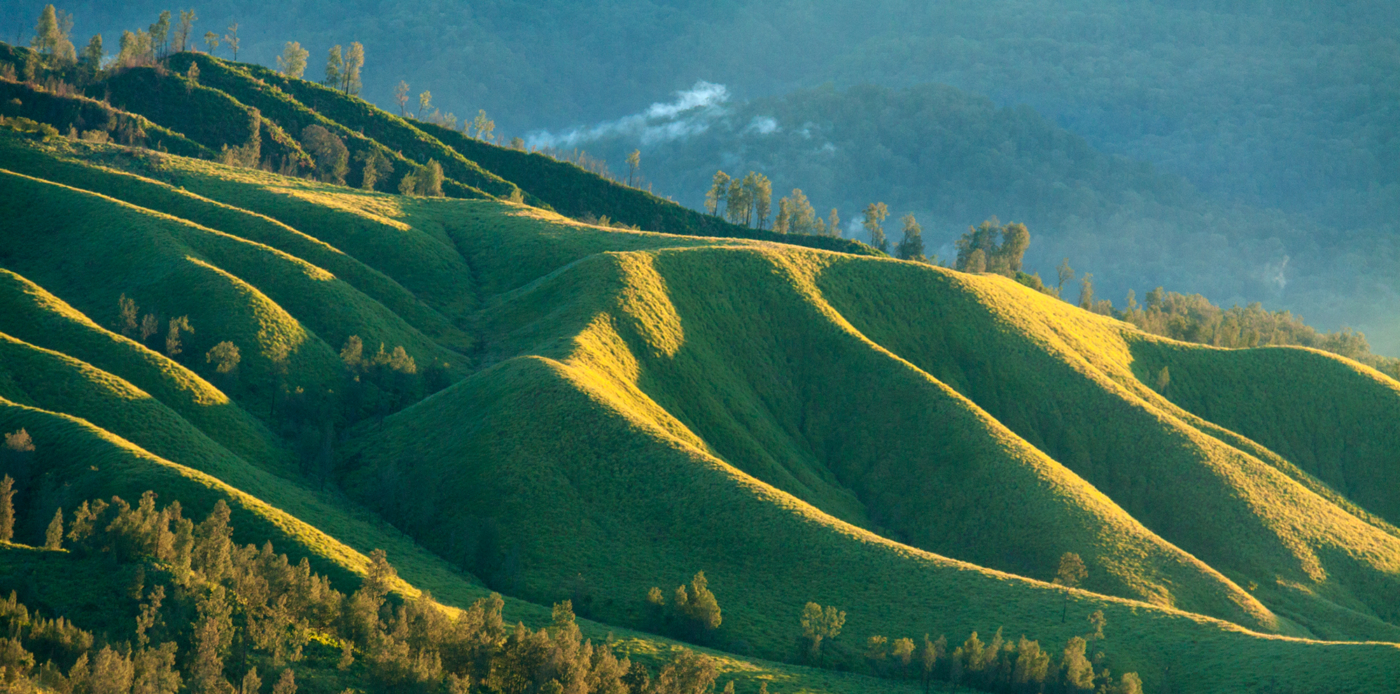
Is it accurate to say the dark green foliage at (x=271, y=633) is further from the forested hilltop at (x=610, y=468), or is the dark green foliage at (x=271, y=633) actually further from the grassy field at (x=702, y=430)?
Answer: the grassy field at (x=702, y=430)

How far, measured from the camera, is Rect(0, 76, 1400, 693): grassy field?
78000 millimetres

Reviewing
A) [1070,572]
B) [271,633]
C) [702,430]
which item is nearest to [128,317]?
[271,633]

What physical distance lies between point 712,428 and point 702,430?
1620 mm

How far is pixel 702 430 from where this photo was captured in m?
114

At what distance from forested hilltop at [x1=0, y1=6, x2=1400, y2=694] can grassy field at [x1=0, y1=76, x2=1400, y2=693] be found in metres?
0.50

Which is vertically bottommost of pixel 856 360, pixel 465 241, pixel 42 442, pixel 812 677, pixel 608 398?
pixel 812 677

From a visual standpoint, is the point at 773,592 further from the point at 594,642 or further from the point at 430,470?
the point at 430,470

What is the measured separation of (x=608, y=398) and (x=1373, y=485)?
457 ft

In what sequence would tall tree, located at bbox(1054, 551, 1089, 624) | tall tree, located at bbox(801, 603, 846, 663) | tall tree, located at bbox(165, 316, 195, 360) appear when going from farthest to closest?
tall tree, located at bbox(165, 316, 195, 360)
tall tree, located at bbox(1054, 551, 1089, 624)
tall tree, located at bbox(801, 603, 846, 663)

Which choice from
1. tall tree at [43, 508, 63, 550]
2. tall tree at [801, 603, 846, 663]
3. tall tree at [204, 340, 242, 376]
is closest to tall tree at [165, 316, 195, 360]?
tall tree at [204, 340, 242, 376]

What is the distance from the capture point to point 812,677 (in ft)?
225

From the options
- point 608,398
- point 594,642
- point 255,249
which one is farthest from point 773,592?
point 255,249

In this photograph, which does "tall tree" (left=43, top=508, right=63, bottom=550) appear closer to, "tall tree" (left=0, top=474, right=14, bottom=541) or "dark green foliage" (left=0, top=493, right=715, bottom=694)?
"dark green foliage" (left=0, top=493, right=715, bottom=694)

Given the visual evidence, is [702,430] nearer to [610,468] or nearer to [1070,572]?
[610,468]
